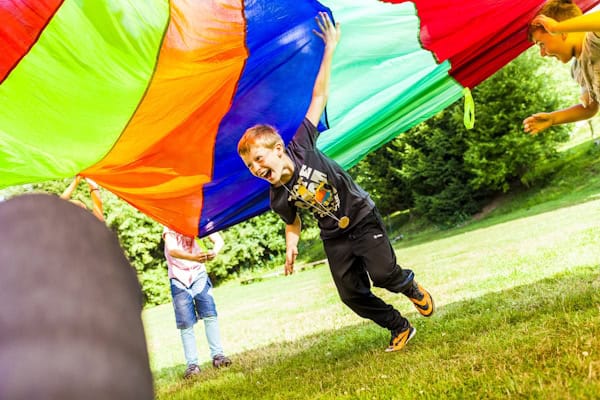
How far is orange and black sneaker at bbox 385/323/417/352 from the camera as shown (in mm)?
3232

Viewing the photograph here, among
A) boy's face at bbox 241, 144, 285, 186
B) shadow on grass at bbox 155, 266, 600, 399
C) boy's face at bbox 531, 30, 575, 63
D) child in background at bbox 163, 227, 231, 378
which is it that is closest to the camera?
shadow on grass at bbox 155, 266, 600, 399

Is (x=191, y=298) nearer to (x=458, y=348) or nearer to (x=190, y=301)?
(x=190, y=301)

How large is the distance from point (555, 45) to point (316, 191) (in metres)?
1.51

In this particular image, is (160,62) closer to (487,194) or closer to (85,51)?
(85,51)

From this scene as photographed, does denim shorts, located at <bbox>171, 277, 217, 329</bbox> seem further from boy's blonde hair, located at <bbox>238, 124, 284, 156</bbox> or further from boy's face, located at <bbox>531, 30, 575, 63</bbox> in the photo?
boy's face, located at <bbox>531, 30, 575, 63</bbox>

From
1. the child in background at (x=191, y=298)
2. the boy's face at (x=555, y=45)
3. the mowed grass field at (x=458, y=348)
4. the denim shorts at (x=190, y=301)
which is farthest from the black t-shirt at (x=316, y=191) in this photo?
the denim shorts at (x=190, y=301)

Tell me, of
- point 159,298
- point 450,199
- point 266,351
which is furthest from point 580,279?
point 159,298

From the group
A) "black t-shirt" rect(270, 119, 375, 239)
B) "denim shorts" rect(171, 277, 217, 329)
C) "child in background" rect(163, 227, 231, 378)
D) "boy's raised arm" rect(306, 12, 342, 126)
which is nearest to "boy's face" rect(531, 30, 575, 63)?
"boy's raised arm" rect(306, 12, 342, 126)

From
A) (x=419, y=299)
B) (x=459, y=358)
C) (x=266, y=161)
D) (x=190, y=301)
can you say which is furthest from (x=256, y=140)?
(x=190, y=301)

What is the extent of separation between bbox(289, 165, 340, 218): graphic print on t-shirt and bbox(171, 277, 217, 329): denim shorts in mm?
1945

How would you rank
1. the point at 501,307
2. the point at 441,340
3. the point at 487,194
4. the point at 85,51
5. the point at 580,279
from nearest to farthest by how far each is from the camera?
1. the point at 85,51
2. the point at 441,340
3. the point at 501,307
4. the point at 580,279
5. the point at 487,194

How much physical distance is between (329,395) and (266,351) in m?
2.14

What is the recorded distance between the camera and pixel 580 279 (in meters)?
3.91

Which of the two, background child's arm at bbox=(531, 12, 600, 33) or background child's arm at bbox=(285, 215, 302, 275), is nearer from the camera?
background child's arm at bbox=(531, 12, 600, 33)
